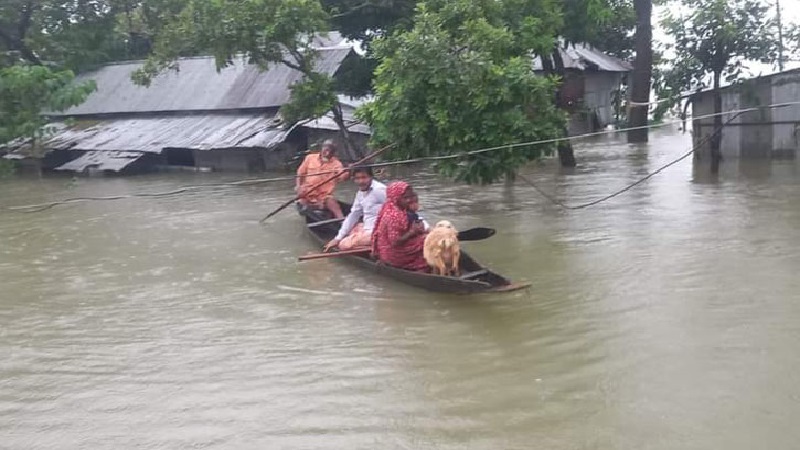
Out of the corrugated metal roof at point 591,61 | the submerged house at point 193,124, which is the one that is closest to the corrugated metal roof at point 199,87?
the submerged house at point 193,124

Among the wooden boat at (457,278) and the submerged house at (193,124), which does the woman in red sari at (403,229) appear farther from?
the submerged house at (193,124)

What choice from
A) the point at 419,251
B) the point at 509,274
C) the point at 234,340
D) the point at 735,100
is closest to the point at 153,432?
the point at 234,340

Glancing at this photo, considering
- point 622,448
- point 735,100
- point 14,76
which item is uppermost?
point 14,76

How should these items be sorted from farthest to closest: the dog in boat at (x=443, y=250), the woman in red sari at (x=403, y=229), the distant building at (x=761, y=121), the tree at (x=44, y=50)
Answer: the tree at (x=44, y=50) → the distant building at (x=761, y=121) → the woman in red sari at (x=403, y=229) → the dog in boat at (x=443, y=250)

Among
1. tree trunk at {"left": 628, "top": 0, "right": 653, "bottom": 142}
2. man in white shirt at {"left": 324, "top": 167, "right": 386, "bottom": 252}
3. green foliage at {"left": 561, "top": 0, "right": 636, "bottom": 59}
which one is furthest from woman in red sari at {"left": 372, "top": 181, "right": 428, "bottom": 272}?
tree trunk at {"left": 628, "top": 0, "right": 653, "bottom": 142}

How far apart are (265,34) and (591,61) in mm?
18259

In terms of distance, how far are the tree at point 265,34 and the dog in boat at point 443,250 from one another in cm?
1014

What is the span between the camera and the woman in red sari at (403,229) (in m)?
8.10

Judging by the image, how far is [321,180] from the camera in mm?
12133

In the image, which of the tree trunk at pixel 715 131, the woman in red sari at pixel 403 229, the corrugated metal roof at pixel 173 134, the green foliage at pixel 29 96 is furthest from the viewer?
the corrugated metal roof at pixel 173 134

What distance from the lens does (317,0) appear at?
17.8m

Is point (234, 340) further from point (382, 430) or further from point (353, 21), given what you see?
point (353, 21)

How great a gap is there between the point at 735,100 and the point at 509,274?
418 inches

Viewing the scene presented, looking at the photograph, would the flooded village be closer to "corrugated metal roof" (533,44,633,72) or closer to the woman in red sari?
the woman in red sari
